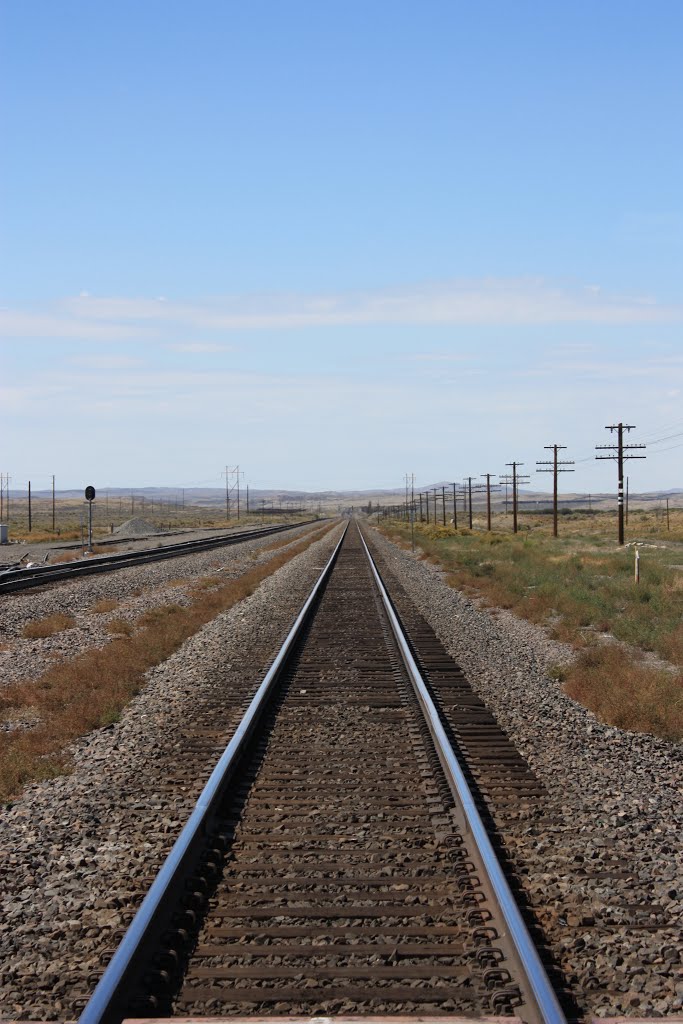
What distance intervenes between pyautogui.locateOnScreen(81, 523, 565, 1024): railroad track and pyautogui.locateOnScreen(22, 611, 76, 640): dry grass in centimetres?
825

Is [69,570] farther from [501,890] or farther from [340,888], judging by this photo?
[501,890]

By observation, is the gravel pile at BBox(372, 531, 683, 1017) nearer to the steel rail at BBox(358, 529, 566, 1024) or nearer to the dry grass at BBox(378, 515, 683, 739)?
the steel rail at BBox(358, 529, 566, 1024)

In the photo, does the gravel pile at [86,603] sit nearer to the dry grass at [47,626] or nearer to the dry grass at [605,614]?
the dry grass at [47,626]

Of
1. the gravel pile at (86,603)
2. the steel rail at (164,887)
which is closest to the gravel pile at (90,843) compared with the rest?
the steel rail at (164,887)

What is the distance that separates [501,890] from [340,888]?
96 centimetres

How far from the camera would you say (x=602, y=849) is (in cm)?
641

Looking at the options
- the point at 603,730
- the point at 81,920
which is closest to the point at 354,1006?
the point at 81,920

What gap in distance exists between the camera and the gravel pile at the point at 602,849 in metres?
4.71

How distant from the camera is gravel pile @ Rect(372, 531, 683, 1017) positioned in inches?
185

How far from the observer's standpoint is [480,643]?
1664 cm

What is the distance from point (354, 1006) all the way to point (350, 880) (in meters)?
1.35

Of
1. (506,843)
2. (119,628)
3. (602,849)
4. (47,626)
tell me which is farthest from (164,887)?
(47,626)

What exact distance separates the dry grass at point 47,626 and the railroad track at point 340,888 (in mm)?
8248

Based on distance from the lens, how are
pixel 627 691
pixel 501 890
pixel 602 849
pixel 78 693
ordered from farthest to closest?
1. pixel 78 693
2. pixel 627 691
3. pixel 602 849
4. pixel 501 890
